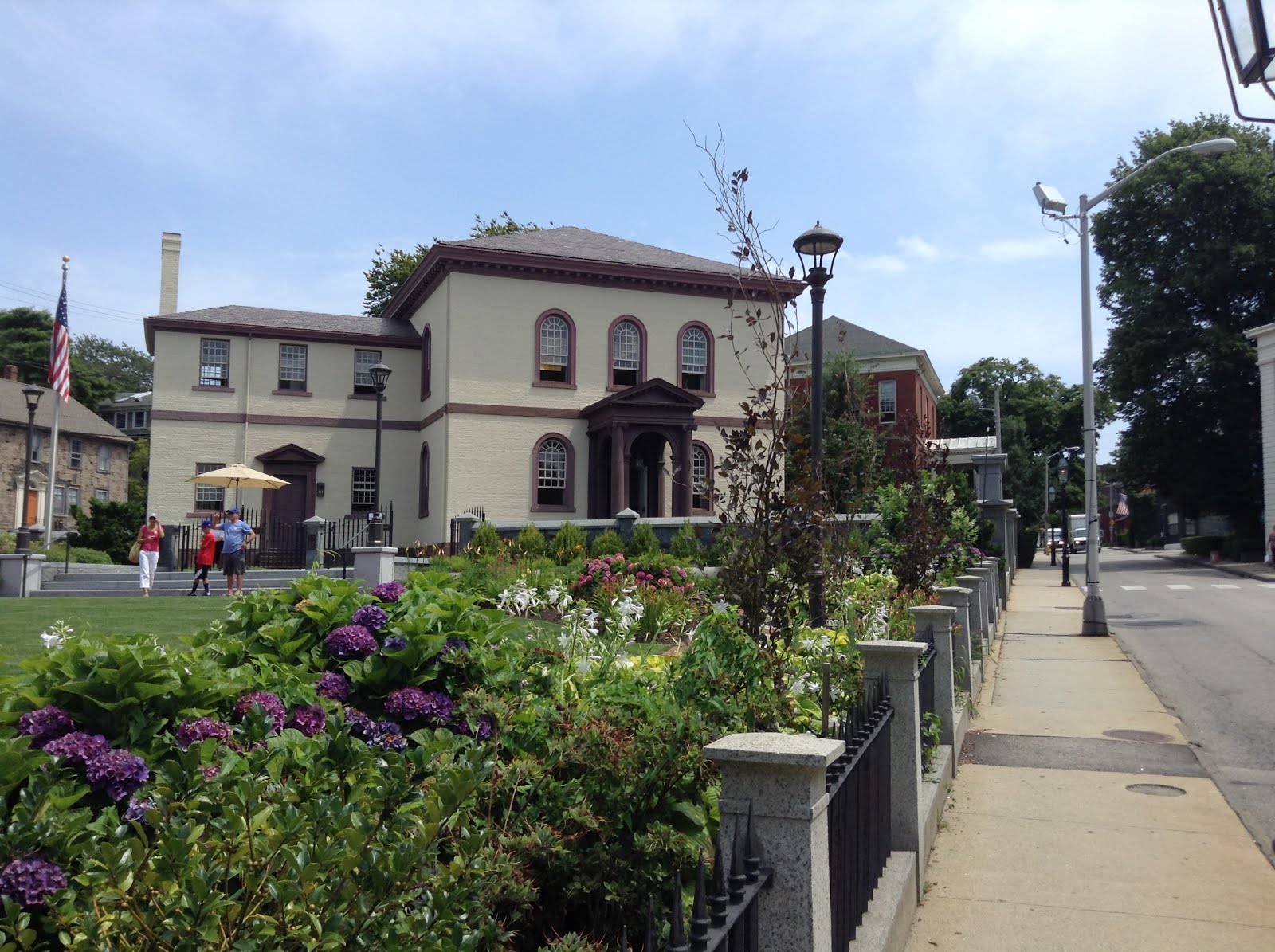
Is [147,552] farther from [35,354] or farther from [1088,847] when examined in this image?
[35,354]

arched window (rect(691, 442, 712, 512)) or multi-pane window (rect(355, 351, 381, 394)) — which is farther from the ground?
multi-pane window (rect(355, 351, 381, 394))

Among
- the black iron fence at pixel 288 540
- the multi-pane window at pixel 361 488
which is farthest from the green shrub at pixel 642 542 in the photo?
A: the multi-pane window at pixel 361 488

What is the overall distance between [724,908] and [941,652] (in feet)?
17.3

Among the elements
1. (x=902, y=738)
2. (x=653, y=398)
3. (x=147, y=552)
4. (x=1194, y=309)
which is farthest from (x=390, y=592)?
(x=1194, y=309)

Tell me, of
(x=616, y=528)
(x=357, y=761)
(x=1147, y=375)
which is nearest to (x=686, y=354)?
(x=616, y=528)

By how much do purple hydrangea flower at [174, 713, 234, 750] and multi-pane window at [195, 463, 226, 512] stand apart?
1167 inches

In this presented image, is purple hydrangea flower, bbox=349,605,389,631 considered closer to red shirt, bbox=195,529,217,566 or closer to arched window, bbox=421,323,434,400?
red shirt, bbox=195,529,217,566

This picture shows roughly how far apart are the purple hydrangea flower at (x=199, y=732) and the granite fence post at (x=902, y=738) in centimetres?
294

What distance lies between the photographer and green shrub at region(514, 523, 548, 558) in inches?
811

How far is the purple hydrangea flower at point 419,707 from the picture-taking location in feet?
13.3

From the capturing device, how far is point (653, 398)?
2925cm

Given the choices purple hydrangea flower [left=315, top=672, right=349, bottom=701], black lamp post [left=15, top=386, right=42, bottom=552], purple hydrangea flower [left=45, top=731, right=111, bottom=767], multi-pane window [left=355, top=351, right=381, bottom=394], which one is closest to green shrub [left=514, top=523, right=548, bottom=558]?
black lamp post [left=15, top=386, right=42, bottom=552]

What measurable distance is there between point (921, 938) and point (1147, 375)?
48.4 m

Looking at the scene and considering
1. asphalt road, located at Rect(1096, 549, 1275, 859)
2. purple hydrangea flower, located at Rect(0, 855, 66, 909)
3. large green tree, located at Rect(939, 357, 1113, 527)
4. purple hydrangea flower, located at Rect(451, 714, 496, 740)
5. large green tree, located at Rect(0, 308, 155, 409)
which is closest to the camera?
purple hydrangea flower, located at Rect(0, 855, 66, 909)
